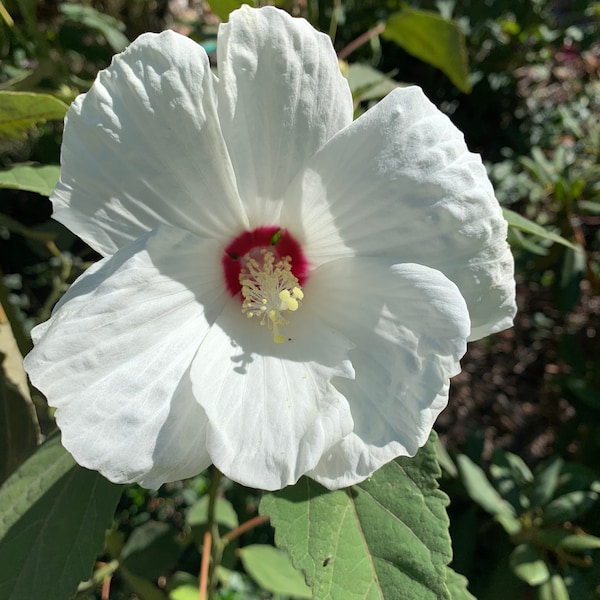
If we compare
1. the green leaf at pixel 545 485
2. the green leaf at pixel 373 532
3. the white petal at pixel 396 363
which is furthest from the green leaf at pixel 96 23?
the green leaf at pixel 545 485

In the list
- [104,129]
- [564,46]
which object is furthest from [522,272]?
[104,129]

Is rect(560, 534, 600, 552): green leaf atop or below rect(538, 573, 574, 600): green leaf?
atop

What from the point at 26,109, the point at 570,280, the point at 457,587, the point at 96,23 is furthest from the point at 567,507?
the point at 96,23

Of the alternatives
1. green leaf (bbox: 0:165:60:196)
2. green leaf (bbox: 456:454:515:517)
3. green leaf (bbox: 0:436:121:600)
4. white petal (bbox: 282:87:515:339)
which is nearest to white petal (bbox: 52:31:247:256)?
white petal (bbox: 282:87:515:339)

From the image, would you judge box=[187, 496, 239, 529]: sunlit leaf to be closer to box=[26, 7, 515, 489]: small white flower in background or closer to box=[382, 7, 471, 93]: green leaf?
box=[26, 7, 515, 489]: small white flower in background

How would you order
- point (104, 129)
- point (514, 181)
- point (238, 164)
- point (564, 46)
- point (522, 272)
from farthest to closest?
point (564, 46)
point (514, 181)
point (522, 272)
point (238, 164)
point (104, 129)

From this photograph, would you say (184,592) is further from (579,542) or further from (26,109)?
(26,109)

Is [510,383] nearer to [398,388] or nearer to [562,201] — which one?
[562,201]
